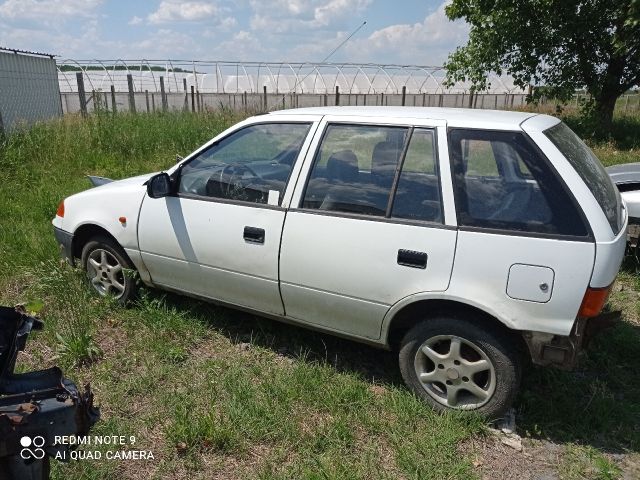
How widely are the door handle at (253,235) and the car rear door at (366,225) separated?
0.18 meters

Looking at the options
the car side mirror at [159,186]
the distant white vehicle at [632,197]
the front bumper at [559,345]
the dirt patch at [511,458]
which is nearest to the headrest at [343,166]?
the car side mirror at [159,186]

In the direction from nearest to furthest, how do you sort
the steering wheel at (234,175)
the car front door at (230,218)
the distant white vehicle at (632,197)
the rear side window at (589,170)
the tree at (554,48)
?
the rear side window at (589,170)
the car front door at (230,218)
the steering wheel at (234,175)
the distant white vehicle at (632,197)
the tree at (554,48)

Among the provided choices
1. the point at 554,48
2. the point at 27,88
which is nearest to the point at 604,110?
the point at 554,48

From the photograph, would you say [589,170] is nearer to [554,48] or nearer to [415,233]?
[415,233]

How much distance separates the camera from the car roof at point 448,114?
115 inches

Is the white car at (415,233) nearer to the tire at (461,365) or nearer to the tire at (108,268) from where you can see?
the tire at (461,365)

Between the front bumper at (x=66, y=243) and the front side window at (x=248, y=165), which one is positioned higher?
the front side window at (x=248, y=165)

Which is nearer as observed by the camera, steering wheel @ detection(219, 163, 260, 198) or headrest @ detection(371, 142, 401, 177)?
headrest @ detection(371, 142, 401, 177)

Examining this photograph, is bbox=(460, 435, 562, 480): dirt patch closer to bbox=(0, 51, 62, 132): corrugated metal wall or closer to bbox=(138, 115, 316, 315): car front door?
bbox=(138, 115, 316, 315): car front door

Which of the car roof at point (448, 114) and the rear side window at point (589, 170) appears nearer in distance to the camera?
the rear side window at point (589, 170)

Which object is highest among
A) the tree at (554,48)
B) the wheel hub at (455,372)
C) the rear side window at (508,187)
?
the tree at (554,48)

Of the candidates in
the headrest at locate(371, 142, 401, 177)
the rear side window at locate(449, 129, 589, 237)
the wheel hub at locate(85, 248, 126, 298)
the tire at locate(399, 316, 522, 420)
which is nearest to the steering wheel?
the headrest at locate(371, 142, 401, 177)

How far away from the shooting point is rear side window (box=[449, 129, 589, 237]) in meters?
2.63

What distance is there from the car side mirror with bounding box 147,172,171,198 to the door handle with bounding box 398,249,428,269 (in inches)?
71.7
